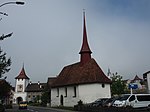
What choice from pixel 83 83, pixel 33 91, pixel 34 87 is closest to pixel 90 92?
pixel 83 83

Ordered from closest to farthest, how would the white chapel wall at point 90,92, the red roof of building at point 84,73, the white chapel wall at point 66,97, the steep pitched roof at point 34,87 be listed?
the white chapel wall at point 90,92 → the red roof of building at point 84,73 → the white chapel wall at point 66,97 → the steep pitched roof at point 34,87

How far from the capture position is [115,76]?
65250 mm

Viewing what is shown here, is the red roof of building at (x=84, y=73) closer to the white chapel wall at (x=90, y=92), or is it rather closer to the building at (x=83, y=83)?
the building at (x=83, y=83)

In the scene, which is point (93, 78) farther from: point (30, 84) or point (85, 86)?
point (30, 84)

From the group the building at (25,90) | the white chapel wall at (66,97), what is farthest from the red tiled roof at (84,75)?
the building at (25,90)

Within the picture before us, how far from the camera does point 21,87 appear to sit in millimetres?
110562

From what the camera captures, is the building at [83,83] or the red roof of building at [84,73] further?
the red roof of building at [84,73]

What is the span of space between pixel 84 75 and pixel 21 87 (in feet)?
208

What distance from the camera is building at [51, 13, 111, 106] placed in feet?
166

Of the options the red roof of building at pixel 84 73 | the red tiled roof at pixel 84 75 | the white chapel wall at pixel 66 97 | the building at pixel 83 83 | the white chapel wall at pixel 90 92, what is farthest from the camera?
the white chapel wall at pixel 66 97

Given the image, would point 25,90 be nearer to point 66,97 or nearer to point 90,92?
point 66,97

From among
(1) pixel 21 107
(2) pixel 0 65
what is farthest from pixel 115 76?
(2) pixel 0 65

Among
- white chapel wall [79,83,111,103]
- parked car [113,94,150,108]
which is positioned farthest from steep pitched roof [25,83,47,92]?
parked car [113,94,150,108]

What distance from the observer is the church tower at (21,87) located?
10906cm
